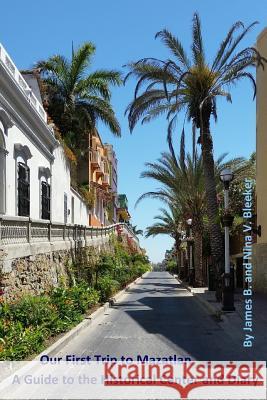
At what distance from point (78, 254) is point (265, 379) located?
626 inches

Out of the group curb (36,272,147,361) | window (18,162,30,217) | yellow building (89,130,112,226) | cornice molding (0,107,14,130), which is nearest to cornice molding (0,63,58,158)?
cornice molding (0,107,14,130)

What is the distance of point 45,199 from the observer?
24.0 m

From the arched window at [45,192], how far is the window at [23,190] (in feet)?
8.20

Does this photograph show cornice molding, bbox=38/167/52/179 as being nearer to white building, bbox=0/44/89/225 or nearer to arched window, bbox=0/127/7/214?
white building, bbox=0/44/89/225

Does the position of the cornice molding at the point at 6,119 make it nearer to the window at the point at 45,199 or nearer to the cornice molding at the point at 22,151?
the cornice molding at the point at 22,151

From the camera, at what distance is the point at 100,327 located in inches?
582

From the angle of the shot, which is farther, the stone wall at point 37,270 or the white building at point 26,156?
the white building at point 26,156

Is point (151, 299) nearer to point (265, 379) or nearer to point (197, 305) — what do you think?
point (197, 305)

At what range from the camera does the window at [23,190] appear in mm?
19286

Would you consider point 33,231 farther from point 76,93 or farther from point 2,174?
point 76,93

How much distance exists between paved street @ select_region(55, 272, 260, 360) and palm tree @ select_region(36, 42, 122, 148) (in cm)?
1771

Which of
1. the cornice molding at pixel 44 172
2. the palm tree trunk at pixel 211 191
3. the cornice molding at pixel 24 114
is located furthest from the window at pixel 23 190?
the palm tree trunk at pixel 211 191

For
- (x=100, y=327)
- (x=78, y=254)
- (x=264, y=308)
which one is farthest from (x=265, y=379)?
(x=78, y=254)

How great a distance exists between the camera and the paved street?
418 inches
